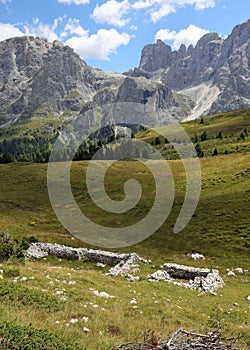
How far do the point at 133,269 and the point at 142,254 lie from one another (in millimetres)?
7837

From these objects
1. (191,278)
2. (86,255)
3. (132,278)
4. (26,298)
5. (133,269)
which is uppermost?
(26,298)

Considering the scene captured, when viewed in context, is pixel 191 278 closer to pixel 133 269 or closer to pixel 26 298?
pixel 133 269

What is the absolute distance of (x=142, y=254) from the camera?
40.6 meters

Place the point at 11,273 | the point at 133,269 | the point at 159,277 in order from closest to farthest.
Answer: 1. the point at 11,273
2. the point at 159,277
3. the point at 133,269

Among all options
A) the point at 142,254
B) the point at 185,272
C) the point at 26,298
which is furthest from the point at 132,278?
the point at 26,298

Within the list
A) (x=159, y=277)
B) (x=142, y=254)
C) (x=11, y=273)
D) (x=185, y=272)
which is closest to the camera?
(x=11, y=273)

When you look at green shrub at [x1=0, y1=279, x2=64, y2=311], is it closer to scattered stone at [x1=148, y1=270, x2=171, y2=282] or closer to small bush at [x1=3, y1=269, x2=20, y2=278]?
small bush at [x1=3, y1=269, x2=20, y2=278]

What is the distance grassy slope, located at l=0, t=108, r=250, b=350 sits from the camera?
13000 millimetres

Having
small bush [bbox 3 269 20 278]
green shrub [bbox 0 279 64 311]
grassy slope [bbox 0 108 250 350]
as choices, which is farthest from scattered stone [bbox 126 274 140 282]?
green shrub [bbox 0 279 64 311]

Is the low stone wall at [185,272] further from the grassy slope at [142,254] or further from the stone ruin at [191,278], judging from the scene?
the grassy slope at [142,254]

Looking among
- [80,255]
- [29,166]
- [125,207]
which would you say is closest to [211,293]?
[80,255]

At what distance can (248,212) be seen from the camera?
51.2m

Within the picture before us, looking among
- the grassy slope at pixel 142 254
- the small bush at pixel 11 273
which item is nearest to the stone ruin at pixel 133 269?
the grassy slope at pixel 142 254

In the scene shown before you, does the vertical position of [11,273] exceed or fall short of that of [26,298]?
it falls short
